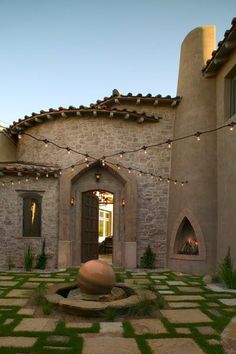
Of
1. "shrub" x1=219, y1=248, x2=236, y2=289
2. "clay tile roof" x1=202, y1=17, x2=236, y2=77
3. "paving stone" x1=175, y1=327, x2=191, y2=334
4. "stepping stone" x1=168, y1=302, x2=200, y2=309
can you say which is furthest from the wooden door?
"paving stone" x1=175, y1=327, x2=191, y2=334

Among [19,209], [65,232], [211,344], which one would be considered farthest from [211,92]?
[211,344]

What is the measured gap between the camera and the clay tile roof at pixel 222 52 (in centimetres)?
755

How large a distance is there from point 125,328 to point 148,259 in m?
6.07

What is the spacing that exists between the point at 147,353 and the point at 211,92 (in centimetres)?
817

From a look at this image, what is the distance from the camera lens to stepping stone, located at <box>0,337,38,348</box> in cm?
359

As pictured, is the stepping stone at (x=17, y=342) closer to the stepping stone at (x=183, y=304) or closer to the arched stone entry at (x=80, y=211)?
the stepping stone at (x=183, y=304)

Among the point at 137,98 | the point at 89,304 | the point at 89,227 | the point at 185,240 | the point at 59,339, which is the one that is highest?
the point at 137,98

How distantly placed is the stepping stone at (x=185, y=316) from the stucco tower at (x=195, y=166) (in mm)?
4287

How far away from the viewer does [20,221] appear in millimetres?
10078

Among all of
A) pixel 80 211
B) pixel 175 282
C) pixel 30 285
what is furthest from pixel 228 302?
pixel 80 211

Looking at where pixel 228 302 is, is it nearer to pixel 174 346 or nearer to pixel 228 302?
pixel 228 302

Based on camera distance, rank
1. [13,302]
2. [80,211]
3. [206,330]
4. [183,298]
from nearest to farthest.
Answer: [206,330]
[13,302]
[183,298]
[80,211]

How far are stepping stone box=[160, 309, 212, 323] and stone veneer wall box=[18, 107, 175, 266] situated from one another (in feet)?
17.7

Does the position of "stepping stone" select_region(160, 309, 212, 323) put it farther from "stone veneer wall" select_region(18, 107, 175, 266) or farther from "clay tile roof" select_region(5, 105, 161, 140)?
"clay tile roof" select_region(5, 105, 161, 140)
